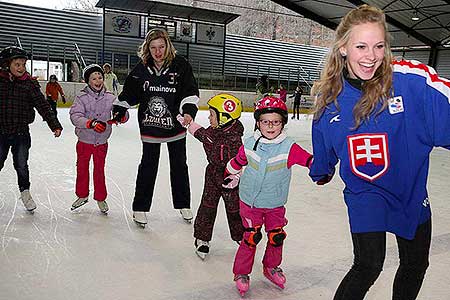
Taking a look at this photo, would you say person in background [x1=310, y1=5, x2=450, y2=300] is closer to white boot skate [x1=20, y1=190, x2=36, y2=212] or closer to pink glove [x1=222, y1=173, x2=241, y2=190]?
pink glove [x1=222, y1=173, x2=241, y2=190]

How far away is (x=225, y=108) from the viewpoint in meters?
2.62

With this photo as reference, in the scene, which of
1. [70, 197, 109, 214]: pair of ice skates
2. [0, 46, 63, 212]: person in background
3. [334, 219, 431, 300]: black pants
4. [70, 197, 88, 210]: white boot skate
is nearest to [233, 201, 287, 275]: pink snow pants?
[334, 219, 431, 300]: black pants

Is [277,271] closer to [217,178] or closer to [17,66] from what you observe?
[217,178]

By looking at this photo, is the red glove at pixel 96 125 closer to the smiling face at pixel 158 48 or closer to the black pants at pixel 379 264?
the smiling face at pixel 158 48

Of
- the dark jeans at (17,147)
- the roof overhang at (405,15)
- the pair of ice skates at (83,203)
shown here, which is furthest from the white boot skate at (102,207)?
the roof overhang at (405,15)

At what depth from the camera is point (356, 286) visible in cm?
157

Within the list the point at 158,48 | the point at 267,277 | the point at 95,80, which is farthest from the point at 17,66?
the point at 267,277

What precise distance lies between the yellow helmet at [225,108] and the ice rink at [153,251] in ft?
2.53

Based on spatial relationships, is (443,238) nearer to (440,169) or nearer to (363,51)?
(363,51)

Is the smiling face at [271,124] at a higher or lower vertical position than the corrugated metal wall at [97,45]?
lower

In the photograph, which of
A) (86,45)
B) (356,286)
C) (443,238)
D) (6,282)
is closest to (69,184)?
(6,282)

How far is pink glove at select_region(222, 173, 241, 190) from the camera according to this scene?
2432 mm

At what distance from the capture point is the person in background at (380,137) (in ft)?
5.10

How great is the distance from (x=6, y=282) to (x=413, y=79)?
6.26ft
